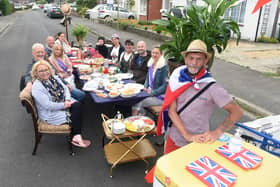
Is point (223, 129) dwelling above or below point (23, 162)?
above

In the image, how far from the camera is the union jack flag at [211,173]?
158 centimetres

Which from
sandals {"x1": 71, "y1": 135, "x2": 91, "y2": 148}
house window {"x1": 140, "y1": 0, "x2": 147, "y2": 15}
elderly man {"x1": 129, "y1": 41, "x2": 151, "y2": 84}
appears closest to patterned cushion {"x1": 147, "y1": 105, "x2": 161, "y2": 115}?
elderly man {"x1": 129, "y1": 41, "x2": 151, "y2": 84}

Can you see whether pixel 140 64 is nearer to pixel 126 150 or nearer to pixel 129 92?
pixel 129 92

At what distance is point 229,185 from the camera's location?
156 cm

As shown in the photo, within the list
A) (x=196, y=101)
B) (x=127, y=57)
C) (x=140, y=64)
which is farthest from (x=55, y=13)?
(x=196, y=101)

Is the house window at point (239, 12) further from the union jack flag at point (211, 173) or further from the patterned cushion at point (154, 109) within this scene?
the union jack flag at point (211, 173)

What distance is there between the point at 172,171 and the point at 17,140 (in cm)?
335

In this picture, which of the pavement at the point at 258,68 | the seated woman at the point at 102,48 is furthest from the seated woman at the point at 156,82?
the seated woman at the point at 102,48

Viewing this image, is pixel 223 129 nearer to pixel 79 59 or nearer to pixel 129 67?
pixel 129 67

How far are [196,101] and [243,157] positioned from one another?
0.63 meters

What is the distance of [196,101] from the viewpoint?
7.10 ft

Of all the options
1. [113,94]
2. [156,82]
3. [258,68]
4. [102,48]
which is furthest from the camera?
[258,68]

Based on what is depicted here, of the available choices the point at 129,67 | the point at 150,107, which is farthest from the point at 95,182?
the point at 129,67

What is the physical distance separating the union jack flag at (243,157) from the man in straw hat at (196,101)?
0.59 ft
